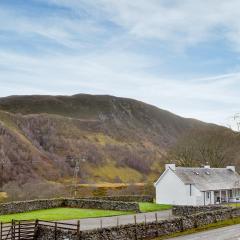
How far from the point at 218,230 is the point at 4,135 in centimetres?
15829

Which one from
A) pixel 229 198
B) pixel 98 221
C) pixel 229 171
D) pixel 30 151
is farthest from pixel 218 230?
pixel 30 151

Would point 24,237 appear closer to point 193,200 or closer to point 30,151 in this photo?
point 193,200

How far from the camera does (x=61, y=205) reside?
7462 centimetres

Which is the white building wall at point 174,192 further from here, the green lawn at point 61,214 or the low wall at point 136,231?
the low wall at point 136,231

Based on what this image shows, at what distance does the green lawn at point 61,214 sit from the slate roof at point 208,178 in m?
16.3

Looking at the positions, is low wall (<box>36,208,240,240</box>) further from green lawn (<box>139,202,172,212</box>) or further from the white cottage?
the white cottage

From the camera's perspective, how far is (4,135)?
19812 cm

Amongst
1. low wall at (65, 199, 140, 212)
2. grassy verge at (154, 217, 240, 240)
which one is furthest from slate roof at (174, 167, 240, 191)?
grassy verge at (154, 217, 240, 240)

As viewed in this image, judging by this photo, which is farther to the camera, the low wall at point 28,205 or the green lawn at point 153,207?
the green lawn at point 153,207

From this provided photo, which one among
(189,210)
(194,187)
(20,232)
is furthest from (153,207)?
(20,232)

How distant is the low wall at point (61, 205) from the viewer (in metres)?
66.5

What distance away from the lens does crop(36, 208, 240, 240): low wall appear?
40.4m

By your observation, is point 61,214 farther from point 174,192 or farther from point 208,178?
point 208,178

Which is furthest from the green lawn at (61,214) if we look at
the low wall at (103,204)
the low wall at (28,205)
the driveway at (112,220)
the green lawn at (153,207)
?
the green lawn at (153,207)
